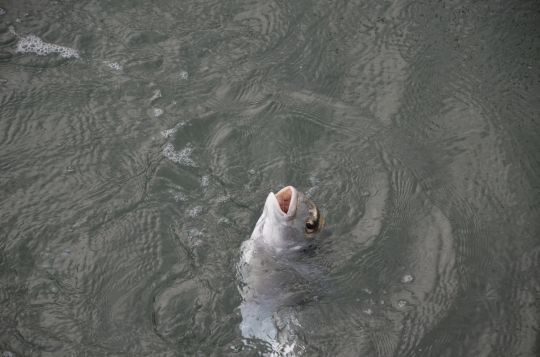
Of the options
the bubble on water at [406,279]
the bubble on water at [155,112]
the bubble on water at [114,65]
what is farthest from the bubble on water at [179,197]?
the bubble on water at [406,279]

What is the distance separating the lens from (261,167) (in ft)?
17.0

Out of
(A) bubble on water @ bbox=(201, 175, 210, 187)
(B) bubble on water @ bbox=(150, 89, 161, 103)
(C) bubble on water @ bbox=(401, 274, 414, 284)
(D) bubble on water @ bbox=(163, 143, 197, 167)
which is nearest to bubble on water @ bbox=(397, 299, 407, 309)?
(C) bubble on water @ bbox=(401, 274, 414, 284)

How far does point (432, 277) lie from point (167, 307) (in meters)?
2.18

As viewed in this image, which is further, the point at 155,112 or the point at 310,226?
the point at 155,112

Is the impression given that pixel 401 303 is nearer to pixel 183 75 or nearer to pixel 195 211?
pixel 195 211

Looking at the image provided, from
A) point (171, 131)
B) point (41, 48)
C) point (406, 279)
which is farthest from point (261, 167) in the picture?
point (41, 48)

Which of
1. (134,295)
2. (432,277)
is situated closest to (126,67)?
(134,295)

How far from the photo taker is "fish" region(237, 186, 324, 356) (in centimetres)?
417

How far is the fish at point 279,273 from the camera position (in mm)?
4172

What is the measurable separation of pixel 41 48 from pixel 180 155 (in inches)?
80.8

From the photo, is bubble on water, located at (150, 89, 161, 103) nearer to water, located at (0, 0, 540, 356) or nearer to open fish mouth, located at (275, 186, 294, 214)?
water, located at (0, 0, 540, 356)

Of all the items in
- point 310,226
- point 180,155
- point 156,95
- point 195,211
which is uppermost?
point 310,226

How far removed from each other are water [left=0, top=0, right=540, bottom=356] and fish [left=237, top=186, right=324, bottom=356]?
0.38ft

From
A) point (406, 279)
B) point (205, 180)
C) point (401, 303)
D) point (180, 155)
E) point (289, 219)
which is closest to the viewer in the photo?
point (289, 219)
